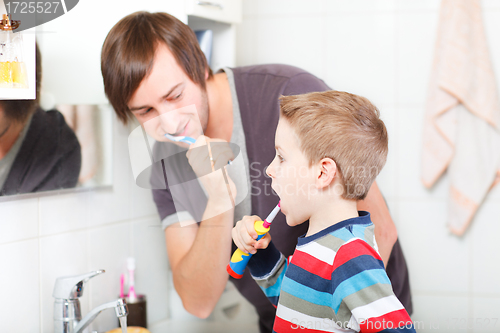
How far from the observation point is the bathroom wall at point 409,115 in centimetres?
110

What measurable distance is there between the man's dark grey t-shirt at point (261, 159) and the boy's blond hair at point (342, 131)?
0.10m

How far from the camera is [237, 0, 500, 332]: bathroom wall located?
1099 millimetres

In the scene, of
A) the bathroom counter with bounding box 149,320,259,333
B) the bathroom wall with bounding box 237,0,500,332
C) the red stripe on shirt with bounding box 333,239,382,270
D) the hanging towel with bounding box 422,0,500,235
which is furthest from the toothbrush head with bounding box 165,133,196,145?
the hanging towel with bounding box 422,0,500,235

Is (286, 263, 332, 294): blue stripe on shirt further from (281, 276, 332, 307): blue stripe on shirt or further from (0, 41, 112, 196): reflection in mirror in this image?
(0, 41, 112, 196): reflection in mirror

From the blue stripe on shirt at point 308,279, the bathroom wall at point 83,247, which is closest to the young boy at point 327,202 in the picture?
the blue stripe on shirt at point 308,279

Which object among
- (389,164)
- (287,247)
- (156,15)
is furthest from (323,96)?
(389,164)

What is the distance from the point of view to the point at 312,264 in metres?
0.58

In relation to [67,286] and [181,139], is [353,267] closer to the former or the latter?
[181,139]

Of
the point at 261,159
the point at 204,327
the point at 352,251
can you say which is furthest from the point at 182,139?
the point at 204,327

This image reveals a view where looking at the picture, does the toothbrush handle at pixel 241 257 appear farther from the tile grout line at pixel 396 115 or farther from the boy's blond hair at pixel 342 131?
the tile grout line at pixel 396 115

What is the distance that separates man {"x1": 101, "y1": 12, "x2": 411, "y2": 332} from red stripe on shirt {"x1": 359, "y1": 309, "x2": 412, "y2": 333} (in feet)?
0.61

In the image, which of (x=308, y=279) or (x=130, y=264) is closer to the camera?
(x=308, y=279)

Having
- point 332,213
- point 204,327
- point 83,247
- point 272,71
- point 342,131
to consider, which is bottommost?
point 204,327

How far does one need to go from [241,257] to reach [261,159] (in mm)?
174
